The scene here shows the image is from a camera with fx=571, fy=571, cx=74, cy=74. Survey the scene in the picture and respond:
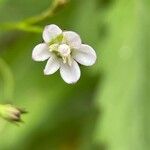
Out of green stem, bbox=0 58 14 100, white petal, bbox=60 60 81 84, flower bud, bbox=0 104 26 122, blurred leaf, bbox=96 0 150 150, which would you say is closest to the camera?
white petal, bbox=60 60 81 84

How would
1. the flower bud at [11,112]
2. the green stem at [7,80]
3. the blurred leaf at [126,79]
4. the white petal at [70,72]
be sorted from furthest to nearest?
the green stem at [7,80], the blurred leaf at [126,79], the flower bud at [11,112], the white petal at [70,72]

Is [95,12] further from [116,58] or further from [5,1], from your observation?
[5,1]

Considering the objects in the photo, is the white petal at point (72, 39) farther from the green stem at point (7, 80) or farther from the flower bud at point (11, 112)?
the green stem at point (7, 80)

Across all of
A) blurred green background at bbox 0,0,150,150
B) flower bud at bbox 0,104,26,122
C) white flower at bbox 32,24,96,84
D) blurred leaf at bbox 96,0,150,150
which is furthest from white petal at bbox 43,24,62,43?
blurred leaf at bbox 96,0,150,150

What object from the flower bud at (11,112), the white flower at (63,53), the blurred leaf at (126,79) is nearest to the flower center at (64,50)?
the white flower at (63,53)

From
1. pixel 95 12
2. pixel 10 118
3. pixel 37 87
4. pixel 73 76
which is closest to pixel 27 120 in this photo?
pixel 37 87

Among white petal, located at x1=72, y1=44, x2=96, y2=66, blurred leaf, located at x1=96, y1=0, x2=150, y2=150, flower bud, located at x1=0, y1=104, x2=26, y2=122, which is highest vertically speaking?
blurred leaf, located at x1=96, y1=0, x2=150, y2=150

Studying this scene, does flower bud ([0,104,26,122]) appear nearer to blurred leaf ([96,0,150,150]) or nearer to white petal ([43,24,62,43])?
white petal ([43,24,62,43])

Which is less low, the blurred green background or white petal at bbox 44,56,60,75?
the blurred green background
